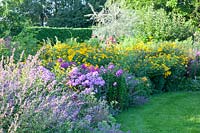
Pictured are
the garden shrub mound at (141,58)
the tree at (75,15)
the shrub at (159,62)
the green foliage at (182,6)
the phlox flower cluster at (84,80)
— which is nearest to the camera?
the phlox flower cluster at (84,80)

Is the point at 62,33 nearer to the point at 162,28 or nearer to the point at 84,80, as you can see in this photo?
the point at 162,28

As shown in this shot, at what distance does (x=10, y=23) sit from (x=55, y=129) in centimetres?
747

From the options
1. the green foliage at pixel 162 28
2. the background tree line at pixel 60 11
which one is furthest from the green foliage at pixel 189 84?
the background tree line at pixel 60 11

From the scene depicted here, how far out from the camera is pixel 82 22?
3791cm

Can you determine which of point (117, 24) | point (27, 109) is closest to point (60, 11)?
point (117, 24)

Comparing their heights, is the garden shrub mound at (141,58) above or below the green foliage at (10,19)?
below

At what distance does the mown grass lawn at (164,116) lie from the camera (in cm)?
561

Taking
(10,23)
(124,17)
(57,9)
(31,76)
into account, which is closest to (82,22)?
(57,9)

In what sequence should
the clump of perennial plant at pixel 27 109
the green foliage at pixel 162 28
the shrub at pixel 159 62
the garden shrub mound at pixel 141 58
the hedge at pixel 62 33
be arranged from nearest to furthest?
the clump of perennial plant at pixel 27 109 < the garden shrub mound at pixel 141 58 < the shrub at pixel 159 62 < the green foliage at pixel 162 28 < the hedge at pixel 62 33

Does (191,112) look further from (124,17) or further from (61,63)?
(124,17)

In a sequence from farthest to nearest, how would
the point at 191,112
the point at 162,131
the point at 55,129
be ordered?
the point at 191,112 → the point at 162,131 → the point at 55,129

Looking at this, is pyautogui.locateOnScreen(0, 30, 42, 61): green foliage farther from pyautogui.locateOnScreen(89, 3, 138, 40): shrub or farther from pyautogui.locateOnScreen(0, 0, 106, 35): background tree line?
pyautogui.locateOnScreen(0, 0, 106, 35): background tree line

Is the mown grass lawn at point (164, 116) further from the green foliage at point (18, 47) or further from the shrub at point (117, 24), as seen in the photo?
the shrub at point (117, 24)

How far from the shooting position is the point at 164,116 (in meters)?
Answer: 6.43
